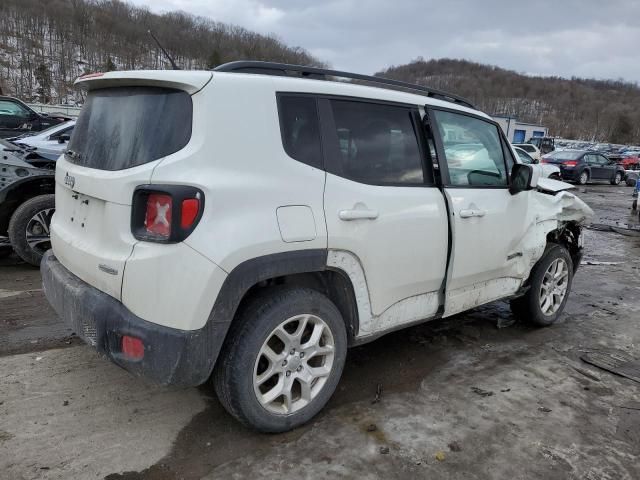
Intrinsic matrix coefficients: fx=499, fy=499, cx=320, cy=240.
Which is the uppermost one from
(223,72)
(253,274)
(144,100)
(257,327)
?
(223,72)

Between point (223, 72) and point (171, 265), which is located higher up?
point (223, 72)

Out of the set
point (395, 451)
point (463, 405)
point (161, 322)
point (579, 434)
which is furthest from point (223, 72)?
point (579, 434)

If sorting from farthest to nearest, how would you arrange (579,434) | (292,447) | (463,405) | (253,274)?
(463,405) → (579,434) → (292,447) → (253,274)

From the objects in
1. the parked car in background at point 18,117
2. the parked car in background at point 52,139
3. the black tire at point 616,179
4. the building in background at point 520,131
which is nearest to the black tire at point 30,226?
the parked car in background at point 52,139

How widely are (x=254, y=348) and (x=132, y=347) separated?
0.56 m

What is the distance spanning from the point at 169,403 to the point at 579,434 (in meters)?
2.41

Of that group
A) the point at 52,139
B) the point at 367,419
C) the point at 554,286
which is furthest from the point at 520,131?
the point at 367,419

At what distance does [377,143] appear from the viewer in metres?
2.98

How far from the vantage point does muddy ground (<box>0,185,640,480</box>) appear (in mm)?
2465

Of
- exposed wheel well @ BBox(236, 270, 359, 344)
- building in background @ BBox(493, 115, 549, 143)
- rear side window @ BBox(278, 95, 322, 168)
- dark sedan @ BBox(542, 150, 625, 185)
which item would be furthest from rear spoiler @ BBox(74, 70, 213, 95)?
building in background @ BBox(493, 115, 549, 143)

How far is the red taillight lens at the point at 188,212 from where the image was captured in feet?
7.09

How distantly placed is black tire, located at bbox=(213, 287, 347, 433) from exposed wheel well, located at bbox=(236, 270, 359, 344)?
8 cm

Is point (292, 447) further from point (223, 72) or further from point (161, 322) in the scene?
point (223, 72)

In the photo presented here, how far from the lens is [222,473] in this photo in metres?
2.38
